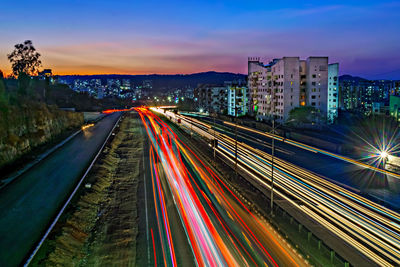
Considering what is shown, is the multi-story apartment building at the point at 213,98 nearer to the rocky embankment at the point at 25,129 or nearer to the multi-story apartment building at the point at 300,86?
the multi-story apartment building at the point at 300,86

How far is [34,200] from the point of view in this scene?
23250 mm

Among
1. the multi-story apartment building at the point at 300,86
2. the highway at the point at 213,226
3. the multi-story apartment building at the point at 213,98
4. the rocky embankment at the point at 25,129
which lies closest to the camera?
the highway at the point at 213,226

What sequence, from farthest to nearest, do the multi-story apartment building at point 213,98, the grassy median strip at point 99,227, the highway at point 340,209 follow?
the multi-story apartment building at point 213,98 < the highway at point 340,209 < the grassy median strip at point 99,227

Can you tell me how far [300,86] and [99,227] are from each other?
73.4 metres

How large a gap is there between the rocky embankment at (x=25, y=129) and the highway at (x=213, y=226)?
18514mm

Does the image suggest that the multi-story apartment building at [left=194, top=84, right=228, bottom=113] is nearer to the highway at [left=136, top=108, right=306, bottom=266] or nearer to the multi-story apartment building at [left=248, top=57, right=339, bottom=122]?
the multi-story apartment building at [left=248, top=57, right=339, bottom=122]

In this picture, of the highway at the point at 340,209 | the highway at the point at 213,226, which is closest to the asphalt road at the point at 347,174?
the highway at the point at 340,209

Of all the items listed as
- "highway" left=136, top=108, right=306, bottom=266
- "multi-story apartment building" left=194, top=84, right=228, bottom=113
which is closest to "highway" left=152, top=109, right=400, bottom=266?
"highway" left=136, top=108, right=306, bottom=266

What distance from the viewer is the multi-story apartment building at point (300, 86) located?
77.7 m

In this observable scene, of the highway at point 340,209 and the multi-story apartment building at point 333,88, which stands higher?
the multi-story apartment building at point 333,88

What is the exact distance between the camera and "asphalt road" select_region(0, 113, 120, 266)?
16466 mm

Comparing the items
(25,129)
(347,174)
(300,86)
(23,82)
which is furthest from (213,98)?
(347,174)

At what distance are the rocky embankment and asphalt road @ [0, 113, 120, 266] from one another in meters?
3.78

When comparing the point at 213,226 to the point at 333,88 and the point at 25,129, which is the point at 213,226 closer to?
the point at 25,129
